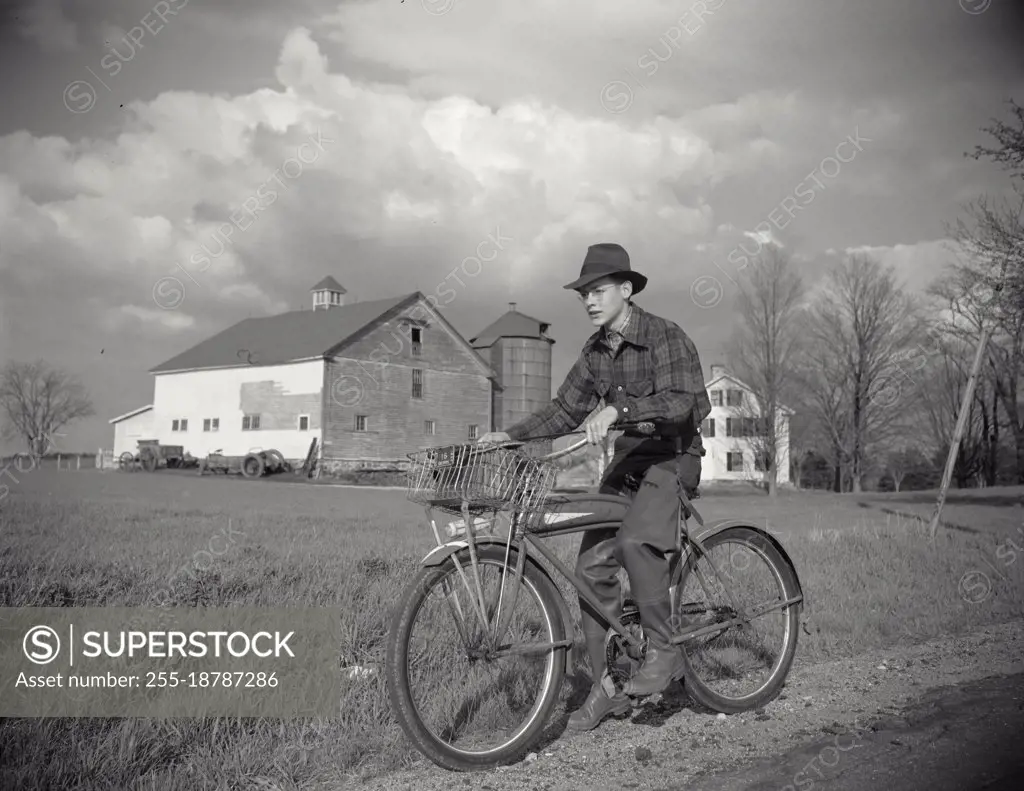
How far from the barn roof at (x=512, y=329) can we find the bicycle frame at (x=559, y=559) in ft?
171

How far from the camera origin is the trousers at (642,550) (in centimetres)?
400

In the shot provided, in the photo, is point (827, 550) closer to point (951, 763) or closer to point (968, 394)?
point (968, 394)

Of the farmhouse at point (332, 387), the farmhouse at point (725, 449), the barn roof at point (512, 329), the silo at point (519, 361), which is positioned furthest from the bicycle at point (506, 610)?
the barn roof at point (512, 329)

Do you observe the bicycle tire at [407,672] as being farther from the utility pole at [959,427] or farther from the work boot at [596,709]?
the utility pole at [959,427]

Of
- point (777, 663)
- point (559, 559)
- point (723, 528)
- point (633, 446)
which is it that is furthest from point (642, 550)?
point (777, 663)

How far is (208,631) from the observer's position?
4.79 m

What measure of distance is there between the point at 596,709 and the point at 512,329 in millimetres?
53443

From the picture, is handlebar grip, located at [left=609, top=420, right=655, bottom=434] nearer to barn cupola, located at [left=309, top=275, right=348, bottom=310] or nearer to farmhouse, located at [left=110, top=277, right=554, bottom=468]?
farmhouse, located at [left=110, top=277, right=554, bottom=468]

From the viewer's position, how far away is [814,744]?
3826mm

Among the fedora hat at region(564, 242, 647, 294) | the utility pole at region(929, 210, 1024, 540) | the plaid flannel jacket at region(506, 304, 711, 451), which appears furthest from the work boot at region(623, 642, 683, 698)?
the utility pole at region(929, 210, 1024, 540)

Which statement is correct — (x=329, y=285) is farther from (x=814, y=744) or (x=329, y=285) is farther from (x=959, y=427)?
(x=814, y=744)

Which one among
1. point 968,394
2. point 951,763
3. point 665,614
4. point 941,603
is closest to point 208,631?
point 665,614

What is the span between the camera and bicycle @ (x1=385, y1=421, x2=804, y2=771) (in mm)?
3496

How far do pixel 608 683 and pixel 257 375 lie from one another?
43.9 metres
